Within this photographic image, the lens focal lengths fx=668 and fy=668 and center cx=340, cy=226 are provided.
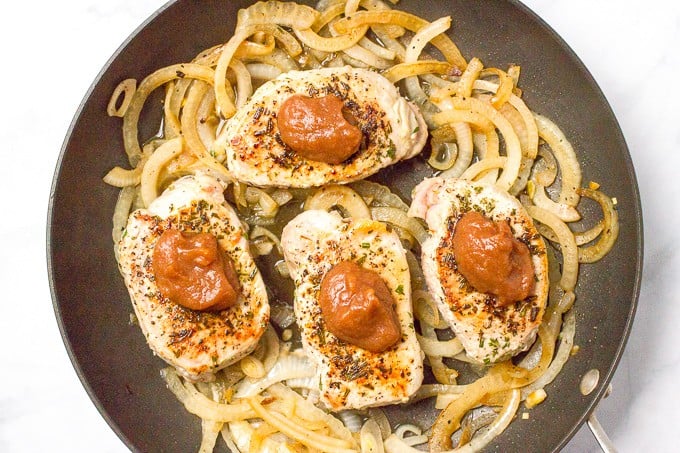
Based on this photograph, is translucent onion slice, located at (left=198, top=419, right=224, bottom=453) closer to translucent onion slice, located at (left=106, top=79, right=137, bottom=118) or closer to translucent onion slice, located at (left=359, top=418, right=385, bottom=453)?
translucent onion slice, located at (left=359, top=418, right=385, bottom=453)

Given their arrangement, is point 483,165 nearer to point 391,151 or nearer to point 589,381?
point 391,151

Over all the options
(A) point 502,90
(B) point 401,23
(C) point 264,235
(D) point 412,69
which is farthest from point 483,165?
(C) point 264,235

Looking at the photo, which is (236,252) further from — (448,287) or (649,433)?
(649,433)

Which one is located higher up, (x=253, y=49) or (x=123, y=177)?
(x=253, y=49)

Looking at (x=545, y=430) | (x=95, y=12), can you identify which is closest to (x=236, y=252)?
(x=95, y=12)

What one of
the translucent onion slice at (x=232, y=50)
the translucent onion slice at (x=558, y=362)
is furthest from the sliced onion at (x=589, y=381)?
the translucent onion slice at (x=232, y=50)

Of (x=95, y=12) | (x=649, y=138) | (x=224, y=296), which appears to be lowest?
(x=224, y=296)
